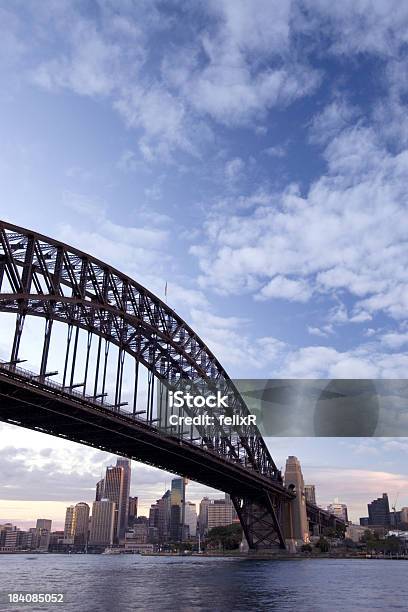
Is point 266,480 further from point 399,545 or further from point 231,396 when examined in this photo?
point 399,545

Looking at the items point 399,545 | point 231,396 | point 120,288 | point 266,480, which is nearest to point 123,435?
point 120,288

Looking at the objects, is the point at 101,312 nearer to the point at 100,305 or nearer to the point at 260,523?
the point at 100,305

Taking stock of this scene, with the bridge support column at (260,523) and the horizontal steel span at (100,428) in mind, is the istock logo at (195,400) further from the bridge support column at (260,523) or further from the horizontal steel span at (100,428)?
the bridge support column at (260,523)

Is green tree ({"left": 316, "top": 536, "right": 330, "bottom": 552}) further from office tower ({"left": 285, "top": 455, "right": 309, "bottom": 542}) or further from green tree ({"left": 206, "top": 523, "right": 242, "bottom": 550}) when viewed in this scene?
green tree ({"left": 206, "top": 523, "right": 242, "bottom": 550})

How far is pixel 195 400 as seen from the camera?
8225 centimetres

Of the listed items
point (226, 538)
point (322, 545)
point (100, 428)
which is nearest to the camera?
point (100, 428)

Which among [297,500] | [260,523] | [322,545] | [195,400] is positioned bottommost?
[322,545]

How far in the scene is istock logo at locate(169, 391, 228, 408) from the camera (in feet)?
252

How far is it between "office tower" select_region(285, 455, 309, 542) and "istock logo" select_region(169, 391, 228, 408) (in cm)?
3544

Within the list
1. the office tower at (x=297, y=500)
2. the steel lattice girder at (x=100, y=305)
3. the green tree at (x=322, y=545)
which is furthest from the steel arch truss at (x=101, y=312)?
the green tree at (x=322, y=545)

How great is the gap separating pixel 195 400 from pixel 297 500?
4579 cm

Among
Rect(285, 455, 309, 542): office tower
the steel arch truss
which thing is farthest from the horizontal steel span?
Rect(285, 455, 309, 542): office tower

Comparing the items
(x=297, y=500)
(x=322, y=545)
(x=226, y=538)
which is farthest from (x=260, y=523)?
(x=226, y=538)

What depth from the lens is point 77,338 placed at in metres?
57.2
